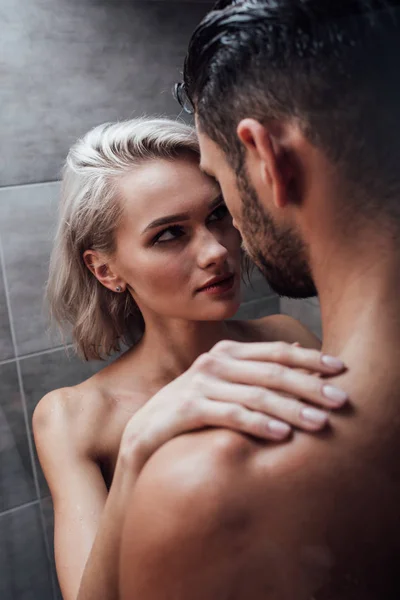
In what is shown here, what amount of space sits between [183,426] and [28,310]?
0.79 meters

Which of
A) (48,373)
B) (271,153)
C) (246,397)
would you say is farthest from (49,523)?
(271,153)

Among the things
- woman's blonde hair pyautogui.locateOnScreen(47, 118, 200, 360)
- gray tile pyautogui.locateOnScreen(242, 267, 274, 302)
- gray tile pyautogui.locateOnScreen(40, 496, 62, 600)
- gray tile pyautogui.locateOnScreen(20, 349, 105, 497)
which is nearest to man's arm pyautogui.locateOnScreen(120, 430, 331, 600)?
woman's blonde hair pyautogui.locateOnScreen(47, 118, 200, 360)

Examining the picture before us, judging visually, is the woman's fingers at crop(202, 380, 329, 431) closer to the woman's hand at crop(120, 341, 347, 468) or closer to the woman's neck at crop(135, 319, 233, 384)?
the woman's hand at crop(120, 341, 347, 468)

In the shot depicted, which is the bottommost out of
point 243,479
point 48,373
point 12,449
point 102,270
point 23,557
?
point 23,557

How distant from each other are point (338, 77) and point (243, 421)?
0.86 feet

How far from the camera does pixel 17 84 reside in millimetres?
1039

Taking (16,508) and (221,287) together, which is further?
(16,508)

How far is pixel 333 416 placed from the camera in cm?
38

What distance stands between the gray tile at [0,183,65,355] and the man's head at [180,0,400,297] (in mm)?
748

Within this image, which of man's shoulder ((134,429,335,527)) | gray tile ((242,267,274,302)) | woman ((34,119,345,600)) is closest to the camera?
man's shoulder ((134,429,335,527))

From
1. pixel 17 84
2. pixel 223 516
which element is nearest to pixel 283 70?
pixel 223 516

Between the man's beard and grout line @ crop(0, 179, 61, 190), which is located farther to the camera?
grout line @ crop(0, 179, 61, 190)

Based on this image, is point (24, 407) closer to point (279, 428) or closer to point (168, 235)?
point (168, 235)

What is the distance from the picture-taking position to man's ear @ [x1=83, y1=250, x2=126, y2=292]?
3.07 feet
